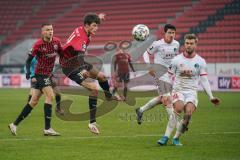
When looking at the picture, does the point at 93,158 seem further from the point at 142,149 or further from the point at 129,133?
the point at 129,133

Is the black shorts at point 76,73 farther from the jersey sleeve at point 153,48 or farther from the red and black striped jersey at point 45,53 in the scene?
the jersey sleeve at point 153,48

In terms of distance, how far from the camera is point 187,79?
1050cm

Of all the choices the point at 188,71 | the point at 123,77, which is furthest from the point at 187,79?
the point at 123,77

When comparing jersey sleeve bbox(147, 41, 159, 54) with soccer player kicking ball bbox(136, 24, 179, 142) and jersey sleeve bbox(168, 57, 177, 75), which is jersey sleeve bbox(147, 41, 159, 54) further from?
jersey sleeve bbox(168, 57, 177, 75)

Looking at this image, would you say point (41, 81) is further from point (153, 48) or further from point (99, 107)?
point (99, 107)

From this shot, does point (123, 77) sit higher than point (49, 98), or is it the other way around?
point (49, 98)

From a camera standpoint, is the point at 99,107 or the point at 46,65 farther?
the point at 99,107

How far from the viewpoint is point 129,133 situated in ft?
41.6

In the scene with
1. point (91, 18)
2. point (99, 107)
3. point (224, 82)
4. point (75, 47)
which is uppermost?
point (91, 18)

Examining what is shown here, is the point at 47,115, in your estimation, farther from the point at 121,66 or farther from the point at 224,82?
the point at 224,82

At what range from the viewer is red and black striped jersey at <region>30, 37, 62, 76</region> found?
1210 centimetres

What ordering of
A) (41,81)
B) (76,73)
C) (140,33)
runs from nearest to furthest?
(41,81)
(76,73)
(140,33)

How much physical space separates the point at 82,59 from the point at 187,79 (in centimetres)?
310

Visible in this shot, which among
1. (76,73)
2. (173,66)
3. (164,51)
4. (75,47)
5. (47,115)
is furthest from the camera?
(164,51)
